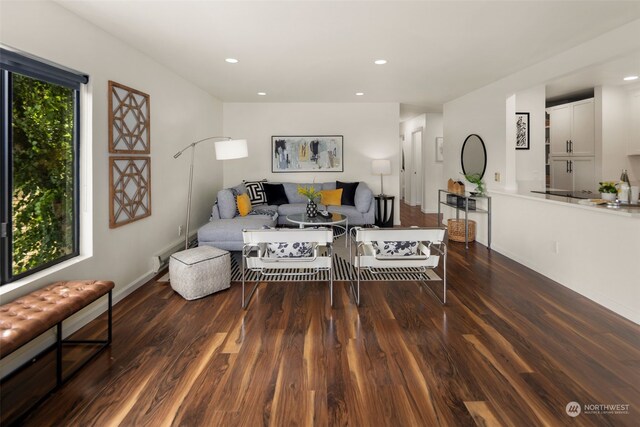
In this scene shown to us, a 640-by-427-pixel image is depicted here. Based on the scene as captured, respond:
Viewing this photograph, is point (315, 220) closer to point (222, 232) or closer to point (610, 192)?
point (222, 232)

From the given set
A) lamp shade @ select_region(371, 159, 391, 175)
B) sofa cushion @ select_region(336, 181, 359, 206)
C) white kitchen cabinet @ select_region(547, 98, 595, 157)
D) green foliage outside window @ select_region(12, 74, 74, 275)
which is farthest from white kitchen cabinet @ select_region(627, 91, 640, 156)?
green foliage outside window @ select_region(12, 74, 74, 275)

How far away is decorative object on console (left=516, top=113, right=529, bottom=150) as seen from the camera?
5785 millimetres

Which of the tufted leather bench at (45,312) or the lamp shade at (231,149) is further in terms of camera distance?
the lamp shade at (231,149)

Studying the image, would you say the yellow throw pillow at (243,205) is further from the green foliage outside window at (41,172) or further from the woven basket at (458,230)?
the woven basket at (458,230)

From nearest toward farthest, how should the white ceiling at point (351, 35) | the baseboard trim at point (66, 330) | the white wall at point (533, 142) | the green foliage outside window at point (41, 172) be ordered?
the baseboard trim at point (66, 330), the green foliage outside window at point (41, 172), the white ceiling at point (351, 35), the white wall at point (533, 142)

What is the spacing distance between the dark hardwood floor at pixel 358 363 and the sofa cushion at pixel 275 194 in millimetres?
3212

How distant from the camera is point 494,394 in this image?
6.77 feet

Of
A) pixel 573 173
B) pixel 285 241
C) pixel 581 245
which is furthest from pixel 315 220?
pixel 573 173

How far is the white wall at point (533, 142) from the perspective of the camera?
19.0 ft

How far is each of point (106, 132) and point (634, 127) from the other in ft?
22.8

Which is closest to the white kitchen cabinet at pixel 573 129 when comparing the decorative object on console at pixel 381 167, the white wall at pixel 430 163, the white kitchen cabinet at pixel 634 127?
the white kitchen cabinet at pixel 634 127

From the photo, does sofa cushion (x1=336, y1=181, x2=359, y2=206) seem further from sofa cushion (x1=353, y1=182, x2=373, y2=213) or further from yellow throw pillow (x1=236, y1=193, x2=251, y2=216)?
yellow throw pillow (x1=236, y1=193, x2=251, y2=216)

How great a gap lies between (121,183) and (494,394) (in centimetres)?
339

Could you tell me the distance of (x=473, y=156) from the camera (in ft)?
20.1
